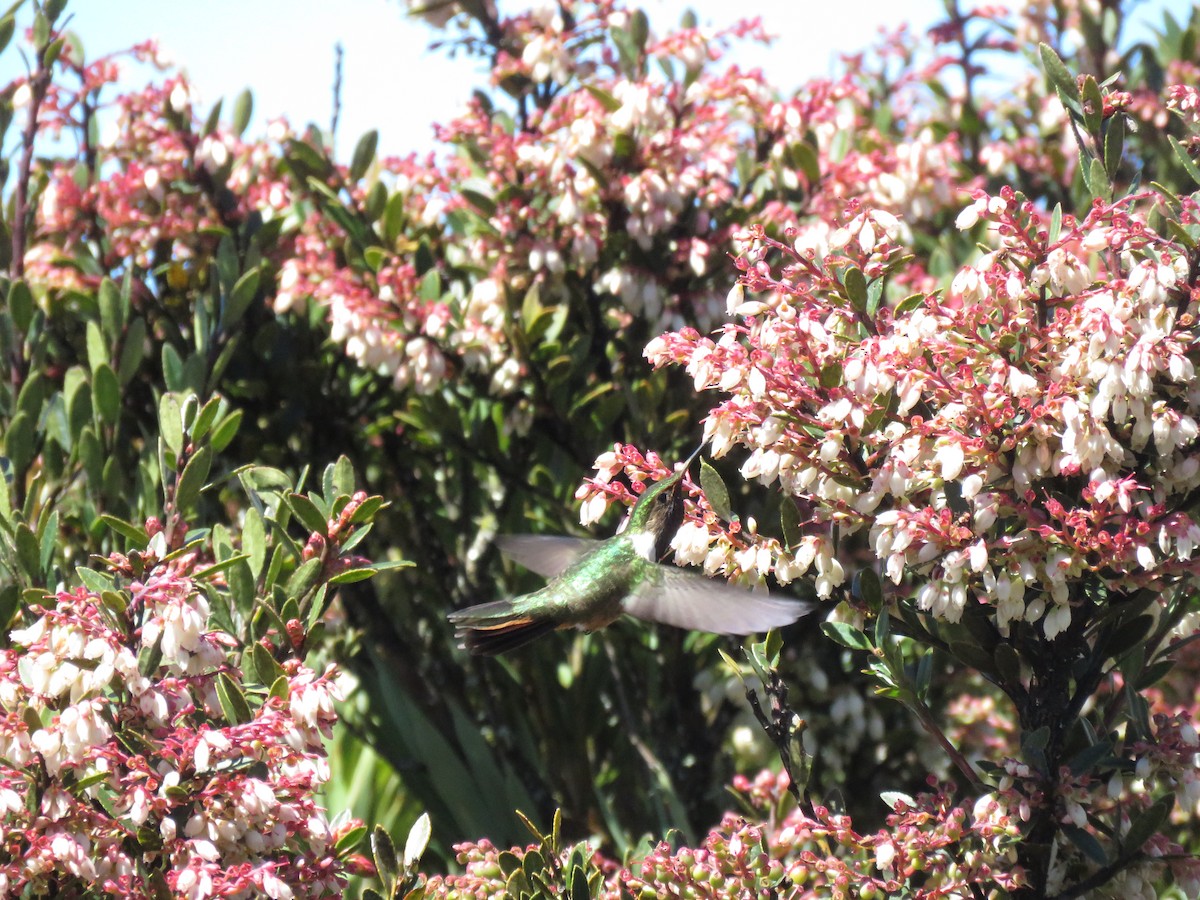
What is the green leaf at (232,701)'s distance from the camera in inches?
77.1

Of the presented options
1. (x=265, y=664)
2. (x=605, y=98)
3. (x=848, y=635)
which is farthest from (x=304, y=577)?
(x=605, y=98)

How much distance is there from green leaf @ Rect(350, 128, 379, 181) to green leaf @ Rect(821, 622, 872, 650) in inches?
81.3

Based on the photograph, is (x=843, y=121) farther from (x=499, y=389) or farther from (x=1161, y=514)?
(x=1161, y=514)

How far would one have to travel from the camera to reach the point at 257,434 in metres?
3.70

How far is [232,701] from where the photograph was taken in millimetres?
1961

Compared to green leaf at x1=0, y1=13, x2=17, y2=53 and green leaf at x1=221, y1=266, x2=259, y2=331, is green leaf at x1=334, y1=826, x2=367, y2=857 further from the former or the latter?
green leaf at x1=0, y1=13, x2=17, y2=53

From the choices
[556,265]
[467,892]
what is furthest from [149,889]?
[556,265]

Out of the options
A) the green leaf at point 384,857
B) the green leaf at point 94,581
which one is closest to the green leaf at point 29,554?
the green leaf at point 94,581

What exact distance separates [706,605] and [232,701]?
0.69 metres

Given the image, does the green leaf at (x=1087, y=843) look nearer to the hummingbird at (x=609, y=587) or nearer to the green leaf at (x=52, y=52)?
the hummingbird at (x=609, y=587)

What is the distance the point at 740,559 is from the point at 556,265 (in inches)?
60.4

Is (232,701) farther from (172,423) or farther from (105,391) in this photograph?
(105,391)

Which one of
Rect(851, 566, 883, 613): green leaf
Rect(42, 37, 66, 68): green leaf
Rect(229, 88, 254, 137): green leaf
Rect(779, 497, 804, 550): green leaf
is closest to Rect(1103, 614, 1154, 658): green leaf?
Rect(851, 566, 883, 613): green leaf

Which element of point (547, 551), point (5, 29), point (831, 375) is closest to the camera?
point (831, 375)
